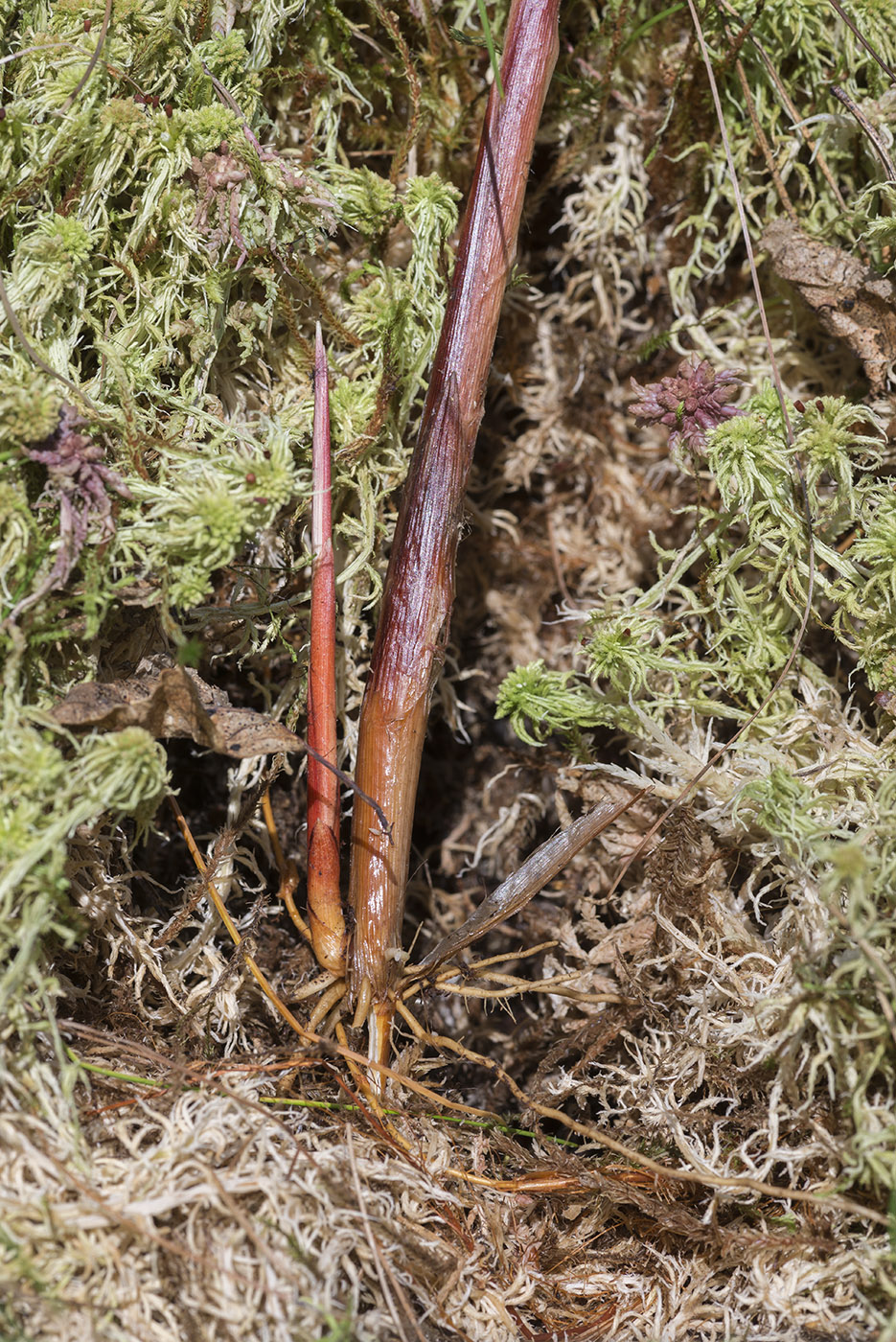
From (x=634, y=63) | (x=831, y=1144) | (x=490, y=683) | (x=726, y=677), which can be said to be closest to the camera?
(x=831, y=1144)

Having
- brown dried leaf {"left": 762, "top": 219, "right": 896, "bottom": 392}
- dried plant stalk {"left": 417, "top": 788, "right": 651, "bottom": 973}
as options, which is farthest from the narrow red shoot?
brown dried leaf {"left": 762, "top": 219, "right": 896, "bottom": 392}

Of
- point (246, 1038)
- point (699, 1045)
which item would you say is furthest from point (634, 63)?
point (246, 1038)

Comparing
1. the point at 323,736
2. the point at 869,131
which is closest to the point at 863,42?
the point at 869,131

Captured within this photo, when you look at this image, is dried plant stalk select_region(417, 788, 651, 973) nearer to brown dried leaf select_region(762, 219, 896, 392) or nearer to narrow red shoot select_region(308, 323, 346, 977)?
narrow red shoot select_region(308, 323, 346, 977)

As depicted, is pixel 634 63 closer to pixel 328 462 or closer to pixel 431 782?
pixel 328 462

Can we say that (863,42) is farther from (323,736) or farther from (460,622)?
(323,736)
